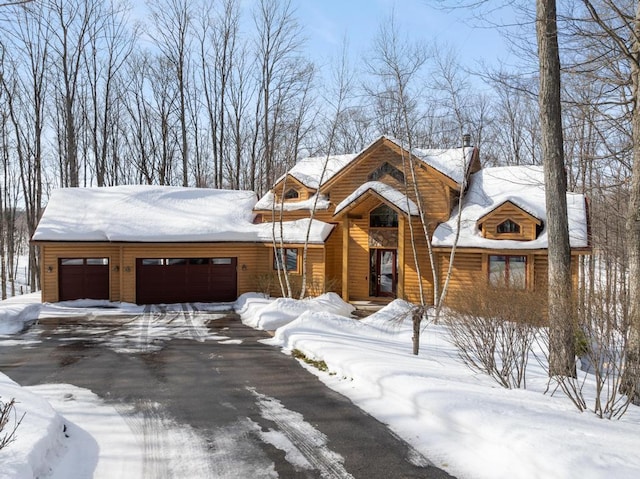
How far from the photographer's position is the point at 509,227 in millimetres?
16547

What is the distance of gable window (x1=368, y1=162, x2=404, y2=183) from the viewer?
784 inches

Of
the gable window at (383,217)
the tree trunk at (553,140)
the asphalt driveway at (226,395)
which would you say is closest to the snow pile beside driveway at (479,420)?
the asphalt driveway at (226,395)

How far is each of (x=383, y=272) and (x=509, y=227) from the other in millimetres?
5511

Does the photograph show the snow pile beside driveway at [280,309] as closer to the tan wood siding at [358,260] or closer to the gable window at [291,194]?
the tan wood siding at [358,260]

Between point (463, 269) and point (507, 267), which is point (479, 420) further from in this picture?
point (463, 269)

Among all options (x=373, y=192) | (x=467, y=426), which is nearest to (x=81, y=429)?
(x=467, y=426)

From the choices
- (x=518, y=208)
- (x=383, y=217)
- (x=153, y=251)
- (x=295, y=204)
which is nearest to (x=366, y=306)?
(x=383, y=217)

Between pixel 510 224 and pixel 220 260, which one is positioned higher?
pixel 510 224

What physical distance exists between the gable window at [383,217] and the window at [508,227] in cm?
419

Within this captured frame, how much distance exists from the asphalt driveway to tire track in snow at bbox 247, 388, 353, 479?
1cm

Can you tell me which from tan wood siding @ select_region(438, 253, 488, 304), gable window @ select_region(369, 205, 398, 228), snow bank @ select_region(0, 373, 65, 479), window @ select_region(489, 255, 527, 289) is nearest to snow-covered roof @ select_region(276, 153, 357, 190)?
gable window @ select_region(369, 205, 398, 228)

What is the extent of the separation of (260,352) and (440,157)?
13.1 m

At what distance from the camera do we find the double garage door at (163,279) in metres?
18.6

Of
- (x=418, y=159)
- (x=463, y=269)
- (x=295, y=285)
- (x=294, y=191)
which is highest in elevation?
(x=418, y=159)
